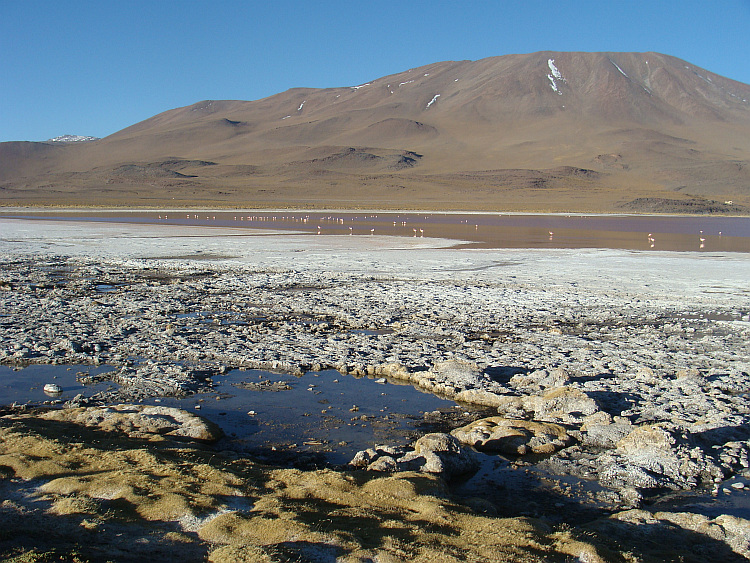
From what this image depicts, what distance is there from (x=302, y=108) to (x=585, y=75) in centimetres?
7953

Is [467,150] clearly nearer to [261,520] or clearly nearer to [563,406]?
[563,406]

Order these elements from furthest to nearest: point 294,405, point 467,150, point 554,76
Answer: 1. point 554,76
2. point 467,150
3. point 294,405

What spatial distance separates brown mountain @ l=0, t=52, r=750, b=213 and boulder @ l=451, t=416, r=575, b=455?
2312 inches

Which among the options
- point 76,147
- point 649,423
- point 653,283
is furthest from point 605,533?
point 76,147

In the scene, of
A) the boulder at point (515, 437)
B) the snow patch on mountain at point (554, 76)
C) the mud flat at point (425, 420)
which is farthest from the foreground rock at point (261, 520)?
the snow patch on mountain at point (554, 76)

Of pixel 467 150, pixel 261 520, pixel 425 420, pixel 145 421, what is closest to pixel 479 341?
pixel 425 420

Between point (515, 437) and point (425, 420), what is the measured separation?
0.92 meters

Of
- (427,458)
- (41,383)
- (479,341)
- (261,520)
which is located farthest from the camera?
(479,341)

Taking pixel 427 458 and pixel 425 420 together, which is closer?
pixel 427 458

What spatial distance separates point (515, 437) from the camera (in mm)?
5492

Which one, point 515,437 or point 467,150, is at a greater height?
point 467,150

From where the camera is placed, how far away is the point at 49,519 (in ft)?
11.5

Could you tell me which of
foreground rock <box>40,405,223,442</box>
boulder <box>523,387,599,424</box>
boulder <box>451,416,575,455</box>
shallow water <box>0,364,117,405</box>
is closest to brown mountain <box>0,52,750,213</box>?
shallow water <box>0,364,117,405</box>

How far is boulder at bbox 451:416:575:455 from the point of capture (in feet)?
17.8
